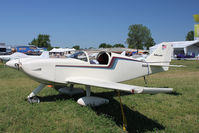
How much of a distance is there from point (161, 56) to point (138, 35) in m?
76.4

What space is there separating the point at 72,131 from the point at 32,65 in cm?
256

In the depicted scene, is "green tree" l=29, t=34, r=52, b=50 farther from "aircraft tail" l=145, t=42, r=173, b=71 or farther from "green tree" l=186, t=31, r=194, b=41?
"aircraft tail" l=145, t=42, r=173, b=71

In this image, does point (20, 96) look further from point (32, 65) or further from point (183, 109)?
point (183, 109)

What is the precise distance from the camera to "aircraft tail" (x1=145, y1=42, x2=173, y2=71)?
24.2ft

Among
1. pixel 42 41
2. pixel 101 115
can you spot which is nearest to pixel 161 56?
pixel 101 115

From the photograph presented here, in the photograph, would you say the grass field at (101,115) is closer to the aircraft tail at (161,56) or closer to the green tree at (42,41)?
the aircraft tail at (161,56)

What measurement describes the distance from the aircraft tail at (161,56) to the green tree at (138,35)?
75.6 m

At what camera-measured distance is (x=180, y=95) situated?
269 inches

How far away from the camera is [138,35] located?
80.9m

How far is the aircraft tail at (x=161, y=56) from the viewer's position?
7367 mm

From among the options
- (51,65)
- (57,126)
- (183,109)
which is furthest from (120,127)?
(51,65)

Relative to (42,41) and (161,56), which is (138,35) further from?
(161,56)

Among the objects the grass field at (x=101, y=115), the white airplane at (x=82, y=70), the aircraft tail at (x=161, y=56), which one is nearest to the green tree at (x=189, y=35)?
the aircraft tail at (x=161, y=56)

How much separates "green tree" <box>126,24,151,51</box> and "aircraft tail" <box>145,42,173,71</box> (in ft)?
248
